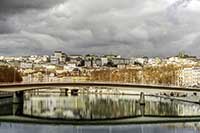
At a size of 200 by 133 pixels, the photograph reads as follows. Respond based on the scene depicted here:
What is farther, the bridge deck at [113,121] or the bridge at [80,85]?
the bridge at [80,85]

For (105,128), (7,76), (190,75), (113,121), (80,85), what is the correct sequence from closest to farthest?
(105,128) < (113,121) < (80,85) < (7,76) < (190,75)

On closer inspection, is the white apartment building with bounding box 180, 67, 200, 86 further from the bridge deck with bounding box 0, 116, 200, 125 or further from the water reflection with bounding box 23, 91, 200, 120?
the bridge deck with bounding box 0, 116, 200, 125

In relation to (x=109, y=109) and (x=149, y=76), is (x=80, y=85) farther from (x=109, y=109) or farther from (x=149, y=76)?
(x=149, y=76)

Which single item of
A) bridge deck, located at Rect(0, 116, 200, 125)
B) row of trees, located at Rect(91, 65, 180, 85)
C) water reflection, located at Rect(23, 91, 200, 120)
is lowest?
water reflection, located at Rect(23, 91, 200, 120)

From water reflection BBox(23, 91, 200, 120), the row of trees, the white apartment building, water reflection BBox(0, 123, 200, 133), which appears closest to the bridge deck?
water reflection BBox(0, 123, 200, 133)

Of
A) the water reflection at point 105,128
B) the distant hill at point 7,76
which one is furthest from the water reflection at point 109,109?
the distant hill at point 7,76

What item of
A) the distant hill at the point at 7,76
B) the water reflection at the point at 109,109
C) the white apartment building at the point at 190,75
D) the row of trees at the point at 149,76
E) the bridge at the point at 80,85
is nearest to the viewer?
the water reflection at the point at 109,109

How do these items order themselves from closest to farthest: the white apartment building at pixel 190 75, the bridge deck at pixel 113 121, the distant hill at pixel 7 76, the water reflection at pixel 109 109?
the bridge deck at pixel 113 121, the water reflection at pixel 109 109, the distant hill at pixel 7 76, the white apartment building at pixel 190 75

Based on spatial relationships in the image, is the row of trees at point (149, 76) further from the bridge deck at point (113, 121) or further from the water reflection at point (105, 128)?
the water reflection at point (105, 128)

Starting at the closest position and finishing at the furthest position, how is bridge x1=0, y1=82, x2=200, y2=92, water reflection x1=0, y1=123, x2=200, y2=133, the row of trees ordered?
water reflection x1=0, y1=123, x2=200, y2=133 → bridge x1=0, y1=82, x2=200, y2=92 → the row of trees

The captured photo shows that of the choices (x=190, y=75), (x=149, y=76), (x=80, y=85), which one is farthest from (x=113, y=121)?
(x=190, y=75)

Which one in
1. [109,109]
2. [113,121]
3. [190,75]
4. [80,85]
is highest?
[80,85]

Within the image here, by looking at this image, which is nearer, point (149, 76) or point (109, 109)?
point (109, 109)

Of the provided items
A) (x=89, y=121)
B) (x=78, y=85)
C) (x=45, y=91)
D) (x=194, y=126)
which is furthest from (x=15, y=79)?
(x=194, y=126)
